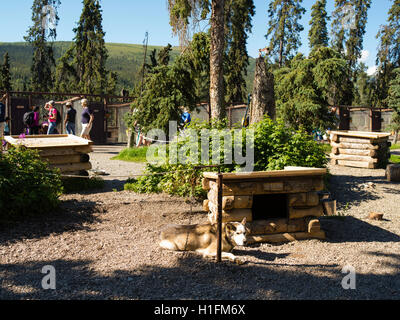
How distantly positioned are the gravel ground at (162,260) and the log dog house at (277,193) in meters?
0.23

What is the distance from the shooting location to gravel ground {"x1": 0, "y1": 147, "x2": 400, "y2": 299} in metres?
3.92

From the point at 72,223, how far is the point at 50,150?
9.16 ft

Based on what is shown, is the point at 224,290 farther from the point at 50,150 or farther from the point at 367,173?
the point at 367,173

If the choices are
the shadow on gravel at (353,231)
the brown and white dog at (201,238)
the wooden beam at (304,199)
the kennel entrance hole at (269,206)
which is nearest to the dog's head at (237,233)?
the brown and white dog at (201,238)

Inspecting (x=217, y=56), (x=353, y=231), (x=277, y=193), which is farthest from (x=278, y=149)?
(x=217, y=56)

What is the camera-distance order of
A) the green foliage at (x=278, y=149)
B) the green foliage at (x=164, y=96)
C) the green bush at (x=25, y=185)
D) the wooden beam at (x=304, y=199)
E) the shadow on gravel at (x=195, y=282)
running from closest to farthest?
the shadow on gravel at (x=195, y=282)
the wooden beam at (x=304, y=199)
the green bush at (x=25, y=185)
the green foliage at (x=278, y=149)
the green foliage at (x=164, y=96)

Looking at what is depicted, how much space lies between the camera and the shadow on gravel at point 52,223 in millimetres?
5504

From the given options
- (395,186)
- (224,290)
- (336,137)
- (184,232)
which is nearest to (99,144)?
(336,137)

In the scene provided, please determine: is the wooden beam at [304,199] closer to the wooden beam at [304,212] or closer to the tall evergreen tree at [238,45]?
the wooden beam at [304,212]

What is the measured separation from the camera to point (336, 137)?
44.7 ft

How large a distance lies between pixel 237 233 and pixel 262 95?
17.4ft

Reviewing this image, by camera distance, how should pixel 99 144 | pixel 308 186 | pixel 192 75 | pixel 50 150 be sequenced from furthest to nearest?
pixel 99 144
pixel 192 75
pixel 50 150
pixel 308 186

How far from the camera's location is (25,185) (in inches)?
240
